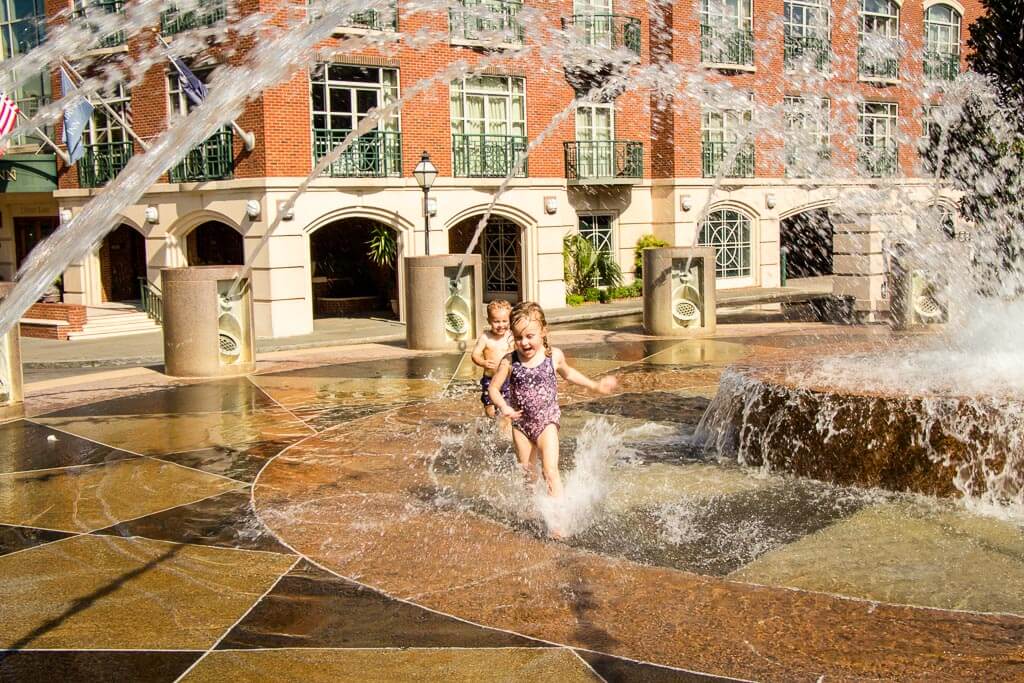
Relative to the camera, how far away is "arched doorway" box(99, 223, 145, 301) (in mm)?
29891

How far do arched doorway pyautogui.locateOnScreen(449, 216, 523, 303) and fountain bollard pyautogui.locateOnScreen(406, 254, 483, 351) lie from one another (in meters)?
11.8

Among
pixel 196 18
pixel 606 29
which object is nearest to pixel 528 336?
pixel 196 18

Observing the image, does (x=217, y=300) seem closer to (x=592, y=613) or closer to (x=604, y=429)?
(x=604, y=429)

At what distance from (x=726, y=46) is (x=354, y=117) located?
13.6 m

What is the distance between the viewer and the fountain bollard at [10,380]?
12.0m

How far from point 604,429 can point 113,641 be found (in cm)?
537

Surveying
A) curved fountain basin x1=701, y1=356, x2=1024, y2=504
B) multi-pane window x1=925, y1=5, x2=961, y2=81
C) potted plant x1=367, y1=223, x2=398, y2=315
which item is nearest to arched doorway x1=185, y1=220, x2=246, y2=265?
potted plant x1=367, y1=223, x2=398, y2=315

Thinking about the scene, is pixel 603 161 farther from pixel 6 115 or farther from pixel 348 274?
pixel 6 115

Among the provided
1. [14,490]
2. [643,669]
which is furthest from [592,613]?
[14,490]

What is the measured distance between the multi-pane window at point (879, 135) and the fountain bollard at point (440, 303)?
73.8 feet

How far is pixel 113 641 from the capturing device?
16.8ft

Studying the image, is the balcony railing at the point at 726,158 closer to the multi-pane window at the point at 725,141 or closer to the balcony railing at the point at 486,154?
the multi-pane window at the point at 725,141

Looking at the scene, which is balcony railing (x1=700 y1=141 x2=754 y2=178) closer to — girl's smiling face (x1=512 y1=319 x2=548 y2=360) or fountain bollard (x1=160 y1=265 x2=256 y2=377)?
fountain bollard (x1=160 y1=265 x2=256 y2=377)

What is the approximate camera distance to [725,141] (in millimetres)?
34219
